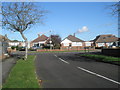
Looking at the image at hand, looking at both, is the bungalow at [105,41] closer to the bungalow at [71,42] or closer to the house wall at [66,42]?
the bungalow at [71,42]

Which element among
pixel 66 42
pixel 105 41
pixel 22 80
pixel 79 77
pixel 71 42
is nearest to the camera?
pixel 22 80

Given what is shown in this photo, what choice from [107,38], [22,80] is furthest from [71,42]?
[22,80]

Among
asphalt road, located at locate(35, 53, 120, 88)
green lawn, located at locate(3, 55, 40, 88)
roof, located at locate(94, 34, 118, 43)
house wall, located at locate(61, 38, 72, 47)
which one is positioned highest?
roof, located at locate(94, 34, 118, 43)

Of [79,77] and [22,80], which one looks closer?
[22,80]

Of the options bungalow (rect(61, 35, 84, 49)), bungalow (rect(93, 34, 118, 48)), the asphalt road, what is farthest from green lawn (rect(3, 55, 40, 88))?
bungalow (rect(93, 34, 118, 48))

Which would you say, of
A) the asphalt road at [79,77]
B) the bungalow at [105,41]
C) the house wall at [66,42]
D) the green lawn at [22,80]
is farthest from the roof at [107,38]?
the green lawn at [22,80]

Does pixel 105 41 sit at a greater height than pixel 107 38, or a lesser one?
lesser

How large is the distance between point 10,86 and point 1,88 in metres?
0.37

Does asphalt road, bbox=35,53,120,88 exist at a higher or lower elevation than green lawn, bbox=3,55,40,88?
lower

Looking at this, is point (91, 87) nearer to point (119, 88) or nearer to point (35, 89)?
point (119, 88)

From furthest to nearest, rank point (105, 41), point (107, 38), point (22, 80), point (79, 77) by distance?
point (107, 38)
point (105, 41)
point (79, 77)
point (22, 80)

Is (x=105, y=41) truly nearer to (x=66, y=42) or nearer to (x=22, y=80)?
(x=66, y=42)

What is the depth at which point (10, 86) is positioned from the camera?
6.85 m

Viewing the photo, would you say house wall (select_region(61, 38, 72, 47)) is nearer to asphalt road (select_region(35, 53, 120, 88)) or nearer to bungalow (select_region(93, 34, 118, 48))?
bungalow (select_region(93, 34, 118, 48))
